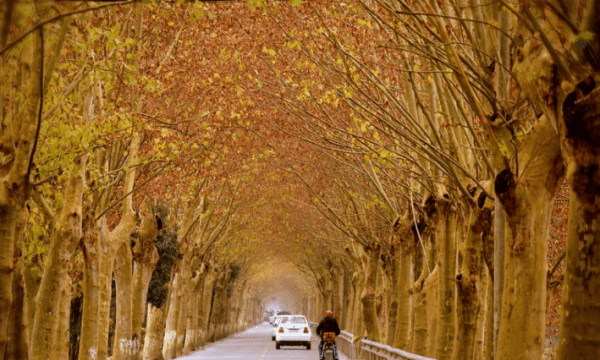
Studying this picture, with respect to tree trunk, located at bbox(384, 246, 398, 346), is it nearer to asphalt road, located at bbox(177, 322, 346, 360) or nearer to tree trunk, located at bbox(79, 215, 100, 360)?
asphalt road, located at bbox(177, 322, 346, 360)

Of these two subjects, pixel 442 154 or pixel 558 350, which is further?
pixel 442 154

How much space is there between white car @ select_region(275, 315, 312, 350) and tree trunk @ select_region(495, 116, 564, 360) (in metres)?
35.4

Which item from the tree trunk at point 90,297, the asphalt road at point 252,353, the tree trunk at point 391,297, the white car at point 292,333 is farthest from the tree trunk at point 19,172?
the white car at point 292,333

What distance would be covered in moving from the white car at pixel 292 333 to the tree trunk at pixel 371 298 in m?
14.2

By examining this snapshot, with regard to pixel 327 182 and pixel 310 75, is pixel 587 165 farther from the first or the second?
pixel 327 182

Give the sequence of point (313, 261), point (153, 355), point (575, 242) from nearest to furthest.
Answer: point (575, 242), point (153, 355), point (313, 261)

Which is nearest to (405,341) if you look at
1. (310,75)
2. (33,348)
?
(310,75)

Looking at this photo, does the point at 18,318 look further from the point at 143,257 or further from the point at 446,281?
the point at 143,257

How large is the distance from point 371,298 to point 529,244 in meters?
21.2

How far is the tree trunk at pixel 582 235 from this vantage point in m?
7.04

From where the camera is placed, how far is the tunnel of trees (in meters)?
8.54

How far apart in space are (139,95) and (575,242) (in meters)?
13.2

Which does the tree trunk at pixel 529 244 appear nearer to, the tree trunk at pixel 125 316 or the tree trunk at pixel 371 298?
the tree trunk at pixel 125 316

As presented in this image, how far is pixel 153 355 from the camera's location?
92.1 ft
